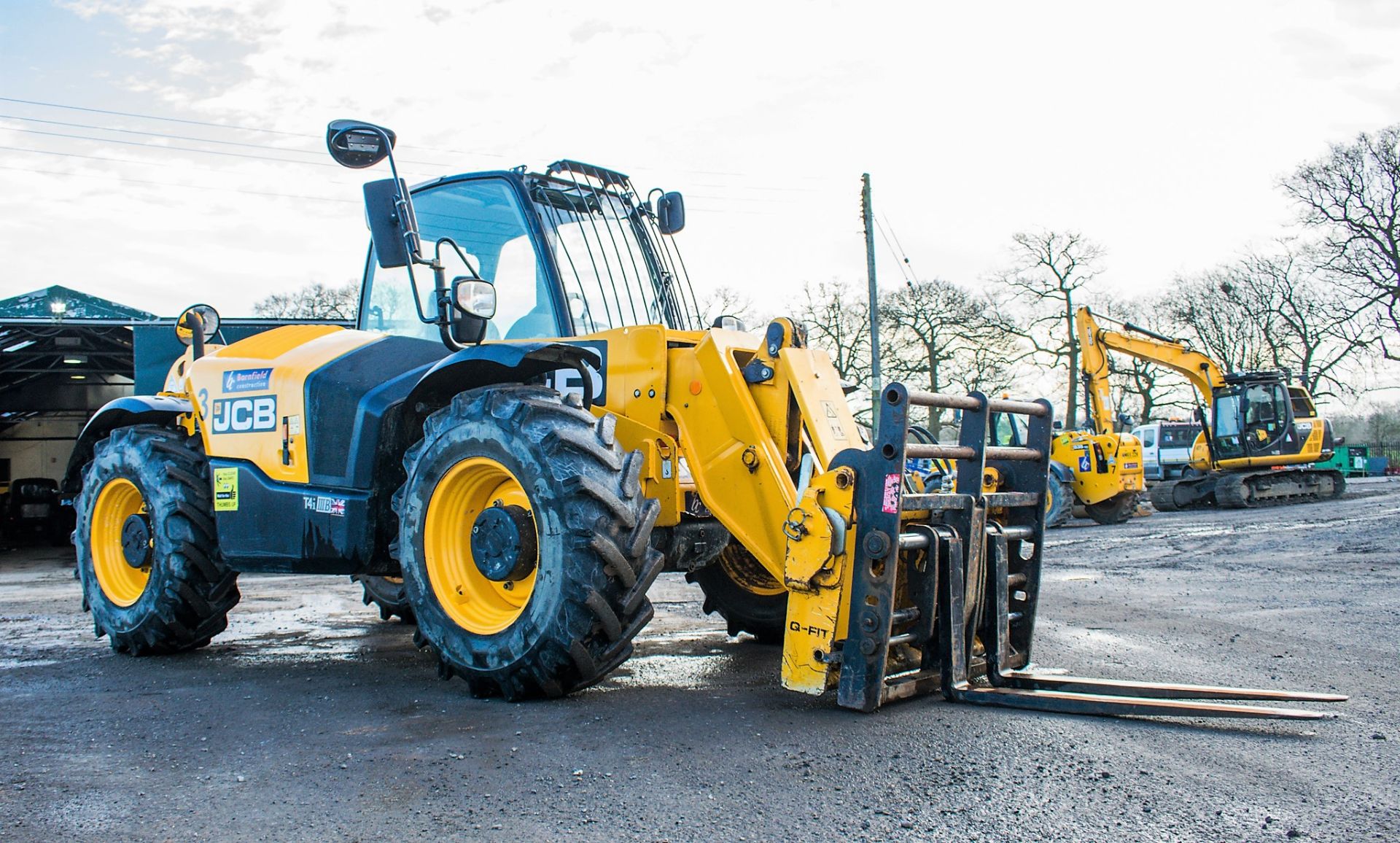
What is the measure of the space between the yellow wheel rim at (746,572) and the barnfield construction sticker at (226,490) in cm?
281

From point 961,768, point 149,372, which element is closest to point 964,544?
point 961,768

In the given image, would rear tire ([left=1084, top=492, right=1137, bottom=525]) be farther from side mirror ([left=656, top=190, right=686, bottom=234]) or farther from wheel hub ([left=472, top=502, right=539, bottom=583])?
wheel hub ([left=472, top=502, right=539, bottom=583])

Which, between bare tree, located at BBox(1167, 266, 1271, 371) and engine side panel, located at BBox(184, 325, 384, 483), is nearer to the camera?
engine side panel, located at BBox(184, 325, 384, 483)

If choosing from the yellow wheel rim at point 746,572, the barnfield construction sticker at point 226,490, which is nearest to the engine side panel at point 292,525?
the barnfield construction sticker at point 226,490

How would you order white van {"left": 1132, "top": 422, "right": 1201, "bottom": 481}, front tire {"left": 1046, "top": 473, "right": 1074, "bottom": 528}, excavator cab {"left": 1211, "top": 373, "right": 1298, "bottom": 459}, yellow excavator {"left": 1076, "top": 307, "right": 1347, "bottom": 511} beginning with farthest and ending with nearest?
white van {"left": 1132, "top": 422, "right": 1201, "bottom": 481} → excavator cab {"left": 1211, "top": 373, "right": 1298, "bottom": 459} → yellow excavator {"left": 1076, "top": 307, "right": 1347, "bottom": 511} → front tire {"left": 1046, "top": 473, "right": 1074, "bottom": 528}

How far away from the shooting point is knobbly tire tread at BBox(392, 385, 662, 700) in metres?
4.33

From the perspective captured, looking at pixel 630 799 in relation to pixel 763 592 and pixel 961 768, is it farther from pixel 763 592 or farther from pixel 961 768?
pixel 763 592

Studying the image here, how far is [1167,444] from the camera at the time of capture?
35.8 m

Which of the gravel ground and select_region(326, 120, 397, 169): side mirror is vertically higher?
select_region(326, 120, 397, 169): side mirror

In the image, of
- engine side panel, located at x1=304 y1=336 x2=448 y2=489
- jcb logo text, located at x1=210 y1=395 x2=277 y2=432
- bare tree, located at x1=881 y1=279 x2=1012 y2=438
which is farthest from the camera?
bare tree, located at x1=881 y1=279 x2=1012 y2=438

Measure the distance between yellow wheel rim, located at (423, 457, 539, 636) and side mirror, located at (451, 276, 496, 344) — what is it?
677mm

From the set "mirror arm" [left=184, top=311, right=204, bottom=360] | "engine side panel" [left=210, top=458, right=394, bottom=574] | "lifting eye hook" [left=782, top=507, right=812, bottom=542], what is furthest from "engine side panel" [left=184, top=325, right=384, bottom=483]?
"lifting eye hook" [left=782, top=507, right=812, bottom=542]

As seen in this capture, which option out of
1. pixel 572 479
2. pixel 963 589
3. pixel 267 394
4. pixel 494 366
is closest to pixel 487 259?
pixel 494 366

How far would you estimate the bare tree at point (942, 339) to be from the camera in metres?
41.2
